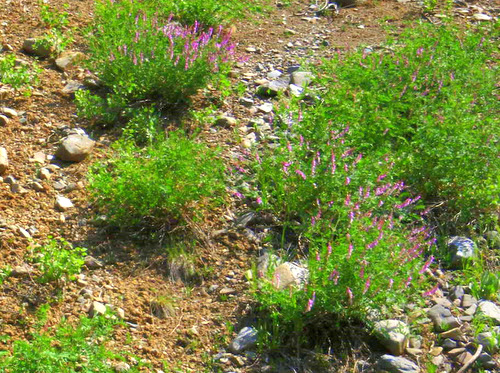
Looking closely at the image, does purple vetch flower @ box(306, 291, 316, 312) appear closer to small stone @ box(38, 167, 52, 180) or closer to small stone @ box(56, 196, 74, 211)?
small stone @ box(56, 196, 74, 211)

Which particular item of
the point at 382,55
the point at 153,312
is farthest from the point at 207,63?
the point at 153,312

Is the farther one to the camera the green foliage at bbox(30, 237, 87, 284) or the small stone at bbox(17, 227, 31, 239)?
the small stone at bbox(17, 227, 31, 239)

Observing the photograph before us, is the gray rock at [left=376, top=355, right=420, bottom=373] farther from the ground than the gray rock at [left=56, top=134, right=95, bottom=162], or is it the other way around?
the gray rock at [left=56, top=134, right=95, bottom=162]

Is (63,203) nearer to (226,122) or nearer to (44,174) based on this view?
(44,174)

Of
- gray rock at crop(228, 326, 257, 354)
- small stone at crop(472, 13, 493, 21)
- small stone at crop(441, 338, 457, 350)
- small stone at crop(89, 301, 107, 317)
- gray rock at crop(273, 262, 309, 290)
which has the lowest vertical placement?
gray rock at crop(228, 326, 257, 354)

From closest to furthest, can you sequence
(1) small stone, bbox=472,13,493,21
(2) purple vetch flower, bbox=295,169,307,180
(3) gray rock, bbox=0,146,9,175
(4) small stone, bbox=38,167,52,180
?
(2) purple vetch flower, bbox=295,169,307,180
(3) gray rock, bbox=0,146,9,175
(4) small stone, bbox=38,167,52,180
(1) small stone, bbox=472,13,493,21

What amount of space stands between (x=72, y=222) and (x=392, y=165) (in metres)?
2.11

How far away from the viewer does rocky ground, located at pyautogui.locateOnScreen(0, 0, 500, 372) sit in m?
3.81

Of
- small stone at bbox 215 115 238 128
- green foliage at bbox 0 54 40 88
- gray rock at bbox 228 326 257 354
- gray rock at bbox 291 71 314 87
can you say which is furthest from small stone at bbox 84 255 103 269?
gray rock at bbox 291 71 314 87

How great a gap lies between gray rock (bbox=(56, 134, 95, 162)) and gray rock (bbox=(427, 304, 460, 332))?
99.2 inches

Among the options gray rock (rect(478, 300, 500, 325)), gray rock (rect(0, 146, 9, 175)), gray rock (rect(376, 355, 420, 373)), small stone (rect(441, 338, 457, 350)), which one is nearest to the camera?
gray rock (rect(376, 355, 420, 373))

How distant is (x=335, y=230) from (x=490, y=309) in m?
1.02

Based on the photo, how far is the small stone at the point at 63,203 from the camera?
4531 millimetres

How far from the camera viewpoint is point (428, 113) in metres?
5.39
